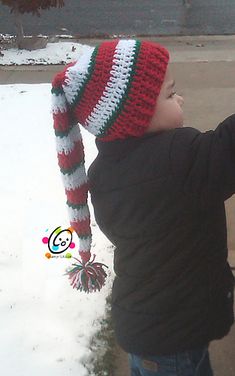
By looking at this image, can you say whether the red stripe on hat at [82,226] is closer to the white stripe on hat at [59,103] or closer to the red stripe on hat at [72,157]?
the red stripe on hat at [72,157]

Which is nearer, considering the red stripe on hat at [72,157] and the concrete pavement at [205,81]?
the red stripe on hat at [72,157]

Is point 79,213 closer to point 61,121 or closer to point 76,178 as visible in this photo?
point 76,178

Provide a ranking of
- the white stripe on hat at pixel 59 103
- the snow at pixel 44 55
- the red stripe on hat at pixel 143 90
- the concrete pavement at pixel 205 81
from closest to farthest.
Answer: the red stripe on hat at pixel 143 90, the white stripe on hat at pixel 59 103, the concrete pavement at pixel 205 81, the snow at pixel 44 55

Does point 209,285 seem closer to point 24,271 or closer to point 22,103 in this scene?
point 24,271

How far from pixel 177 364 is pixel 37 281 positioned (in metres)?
1.72

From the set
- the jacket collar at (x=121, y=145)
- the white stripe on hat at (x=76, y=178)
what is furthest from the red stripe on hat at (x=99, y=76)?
the white stripe on hat at (x=76, y=178)

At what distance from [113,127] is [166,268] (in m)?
0.41

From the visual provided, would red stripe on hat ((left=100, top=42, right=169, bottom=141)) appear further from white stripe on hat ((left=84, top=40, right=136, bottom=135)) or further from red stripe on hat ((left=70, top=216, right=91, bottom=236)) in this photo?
red stripe on hat ((left=70, top=216, right=91, bottom=236))

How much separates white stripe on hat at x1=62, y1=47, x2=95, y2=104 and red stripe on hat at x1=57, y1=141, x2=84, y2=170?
21cm

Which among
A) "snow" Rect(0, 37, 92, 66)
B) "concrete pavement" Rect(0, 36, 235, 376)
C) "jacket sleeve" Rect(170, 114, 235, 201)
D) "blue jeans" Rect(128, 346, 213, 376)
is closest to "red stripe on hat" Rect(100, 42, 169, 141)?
"jacket sleeve" Rect(170, 114, 235, 201)

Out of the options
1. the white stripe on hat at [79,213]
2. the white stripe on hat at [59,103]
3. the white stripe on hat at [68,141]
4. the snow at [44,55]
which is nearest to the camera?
the white stripe on hat at [59,103]

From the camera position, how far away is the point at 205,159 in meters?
1.45

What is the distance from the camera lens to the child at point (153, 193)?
1.50 metres

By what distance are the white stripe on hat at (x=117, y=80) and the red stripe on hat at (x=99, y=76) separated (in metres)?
0.01
